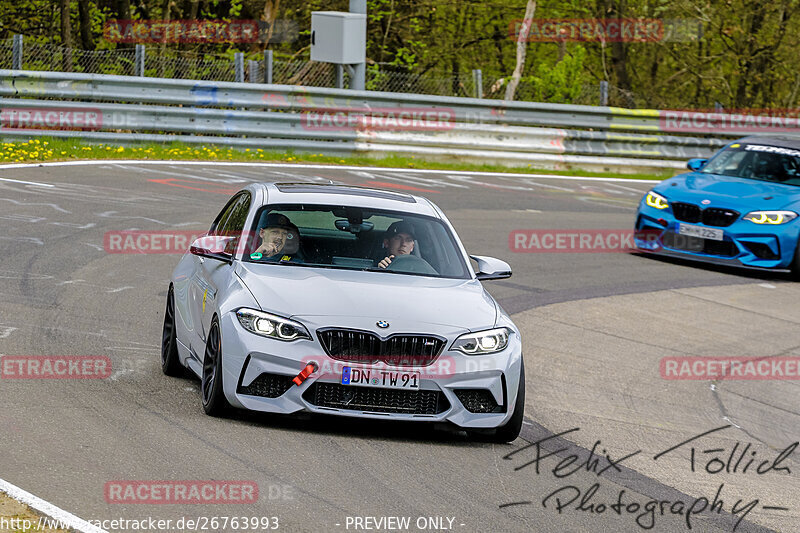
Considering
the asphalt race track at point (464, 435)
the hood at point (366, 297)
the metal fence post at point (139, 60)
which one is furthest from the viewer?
the metal fence post at point (139, 60)

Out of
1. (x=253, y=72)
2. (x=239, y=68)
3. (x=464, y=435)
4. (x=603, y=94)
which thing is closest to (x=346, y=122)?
(x=253, y=72)

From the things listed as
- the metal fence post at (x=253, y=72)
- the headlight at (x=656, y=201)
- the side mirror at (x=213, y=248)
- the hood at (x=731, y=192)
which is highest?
the metal fence post at (x=253, y=72)

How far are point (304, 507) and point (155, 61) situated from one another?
697 inches

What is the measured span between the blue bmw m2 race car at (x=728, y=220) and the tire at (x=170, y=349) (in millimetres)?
8330

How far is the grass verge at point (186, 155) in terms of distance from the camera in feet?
65.9

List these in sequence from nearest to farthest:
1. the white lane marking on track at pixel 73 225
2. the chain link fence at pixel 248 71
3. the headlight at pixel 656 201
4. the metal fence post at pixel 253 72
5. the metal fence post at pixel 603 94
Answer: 1. the white lane marking on track at pixel 73 225
2. the headlight at pixel 656 201
3. the chain link fence at pixel 248 71
4. the metal fence post at pixel 253 72
5. the metal fence post at pixel 603 94

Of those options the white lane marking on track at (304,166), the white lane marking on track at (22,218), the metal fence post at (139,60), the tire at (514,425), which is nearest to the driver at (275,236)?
the tire at (514,425)

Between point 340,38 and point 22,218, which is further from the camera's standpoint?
point 340,38

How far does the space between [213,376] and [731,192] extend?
9.80m

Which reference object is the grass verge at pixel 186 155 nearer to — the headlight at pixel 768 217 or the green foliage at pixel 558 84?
the green foliage at pixel 558 84

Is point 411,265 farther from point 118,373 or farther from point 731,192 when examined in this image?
point 731,192

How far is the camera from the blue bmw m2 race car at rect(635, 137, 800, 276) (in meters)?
15.3

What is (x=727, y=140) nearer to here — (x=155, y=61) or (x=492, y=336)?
(x=155, y=61)

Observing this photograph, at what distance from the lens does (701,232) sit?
15477mm
